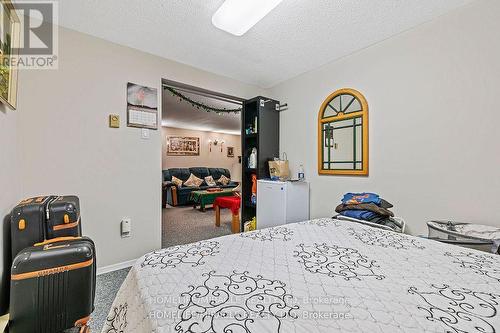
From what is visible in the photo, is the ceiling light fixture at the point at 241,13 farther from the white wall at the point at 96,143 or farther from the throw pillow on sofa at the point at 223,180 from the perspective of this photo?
the throw pillow on sofa at the point at 223,180

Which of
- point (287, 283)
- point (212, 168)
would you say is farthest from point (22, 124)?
point (212, 168)

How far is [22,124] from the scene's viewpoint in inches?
72.5

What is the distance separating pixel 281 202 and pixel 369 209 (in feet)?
3.46

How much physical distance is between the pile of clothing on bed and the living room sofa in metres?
4.79

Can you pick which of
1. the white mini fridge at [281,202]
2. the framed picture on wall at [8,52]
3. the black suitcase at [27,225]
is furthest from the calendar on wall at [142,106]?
the white mini fridge at [281,202]

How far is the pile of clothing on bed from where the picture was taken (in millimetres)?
1919

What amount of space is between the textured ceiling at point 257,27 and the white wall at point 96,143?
0.78ft

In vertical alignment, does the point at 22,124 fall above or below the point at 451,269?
above

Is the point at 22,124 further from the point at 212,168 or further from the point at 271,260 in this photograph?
the point at 212,168

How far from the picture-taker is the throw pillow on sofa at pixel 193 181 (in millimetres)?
6476

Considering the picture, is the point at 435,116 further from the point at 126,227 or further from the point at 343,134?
the point at 126,227

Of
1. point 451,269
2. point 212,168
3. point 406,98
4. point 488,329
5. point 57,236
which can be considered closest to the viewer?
point 488,329

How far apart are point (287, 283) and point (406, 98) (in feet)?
7.12

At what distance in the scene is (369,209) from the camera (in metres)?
1.94
